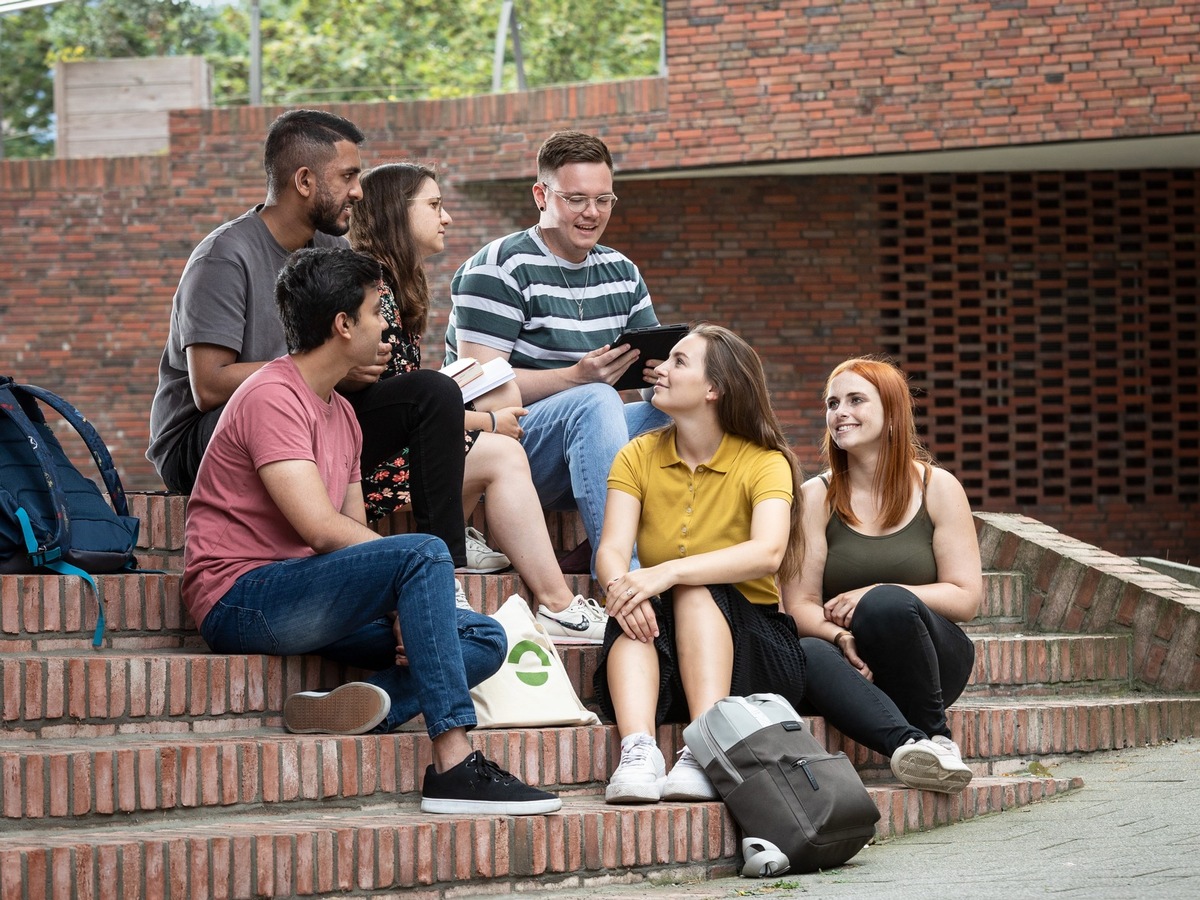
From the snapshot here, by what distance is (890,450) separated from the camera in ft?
14.6

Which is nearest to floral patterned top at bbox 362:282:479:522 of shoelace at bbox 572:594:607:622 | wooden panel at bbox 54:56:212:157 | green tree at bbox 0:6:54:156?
shoelace at bbox 572:594:607:622

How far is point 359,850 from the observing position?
321 cm

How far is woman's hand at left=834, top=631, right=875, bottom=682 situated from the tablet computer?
1037 millimetres

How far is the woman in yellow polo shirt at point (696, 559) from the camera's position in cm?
384

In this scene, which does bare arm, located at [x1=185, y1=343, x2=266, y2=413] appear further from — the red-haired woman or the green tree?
the green tree

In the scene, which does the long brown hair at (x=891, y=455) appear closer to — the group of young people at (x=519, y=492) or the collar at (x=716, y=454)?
the group of young people at (x=519, y=492)

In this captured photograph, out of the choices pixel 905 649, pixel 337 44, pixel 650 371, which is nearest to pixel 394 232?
pixel 650 371

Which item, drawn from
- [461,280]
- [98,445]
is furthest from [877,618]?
[98,445]

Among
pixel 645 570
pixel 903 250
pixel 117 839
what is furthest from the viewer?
pixel 903 250

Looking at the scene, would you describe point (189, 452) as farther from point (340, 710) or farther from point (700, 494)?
point (700, 494)

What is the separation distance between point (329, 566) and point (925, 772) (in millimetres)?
1727

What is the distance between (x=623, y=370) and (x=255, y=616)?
5.17ft

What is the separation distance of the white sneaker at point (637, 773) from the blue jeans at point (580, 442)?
35.1 inches

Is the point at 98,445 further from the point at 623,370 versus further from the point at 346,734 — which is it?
the point at 623,370
